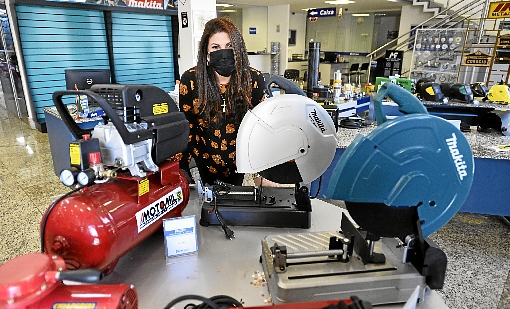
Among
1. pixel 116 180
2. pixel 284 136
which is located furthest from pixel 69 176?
pixel 284 136

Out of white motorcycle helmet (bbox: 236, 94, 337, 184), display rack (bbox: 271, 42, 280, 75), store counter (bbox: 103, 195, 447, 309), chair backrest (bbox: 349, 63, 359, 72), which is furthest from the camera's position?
chair backrest (bbox: 349, 63, 359, 72)

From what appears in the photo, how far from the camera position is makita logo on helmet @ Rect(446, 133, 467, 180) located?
31.0 inches

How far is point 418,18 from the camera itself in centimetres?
1098

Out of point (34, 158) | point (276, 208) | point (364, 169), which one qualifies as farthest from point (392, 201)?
point (34, 158)

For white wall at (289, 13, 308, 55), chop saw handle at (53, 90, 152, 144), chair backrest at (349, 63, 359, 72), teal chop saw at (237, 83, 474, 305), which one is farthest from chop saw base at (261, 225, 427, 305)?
white wall at (289, 13, 308, 55)

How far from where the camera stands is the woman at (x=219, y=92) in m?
1.48

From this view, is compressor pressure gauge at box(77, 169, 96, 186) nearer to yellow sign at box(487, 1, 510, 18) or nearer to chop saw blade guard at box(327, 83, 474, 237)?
chop saw blade guard at box(327, 83, 474, 237)

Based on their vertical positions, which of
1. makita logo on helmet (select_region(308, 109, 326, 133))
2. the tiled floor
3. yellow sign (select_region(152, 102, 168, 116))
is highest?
yellow sign (select_region(152, 102, 168, 116))

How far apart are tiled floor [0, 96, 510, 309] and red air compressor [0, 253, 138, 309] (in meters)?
2.01

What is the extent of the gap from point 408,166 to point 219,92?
977 mm

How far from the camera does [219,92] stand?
5.08 ft

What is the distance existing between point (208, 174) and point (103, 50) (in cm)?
574

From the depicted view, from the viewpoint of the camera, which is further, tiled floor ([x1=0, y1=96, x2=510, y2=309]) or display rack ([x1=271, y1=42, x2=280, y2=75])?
display rack ([x1=271, y1=42, x2=280, y2=75])

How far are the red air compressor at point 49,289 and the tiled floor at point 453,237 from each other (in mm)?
2009
